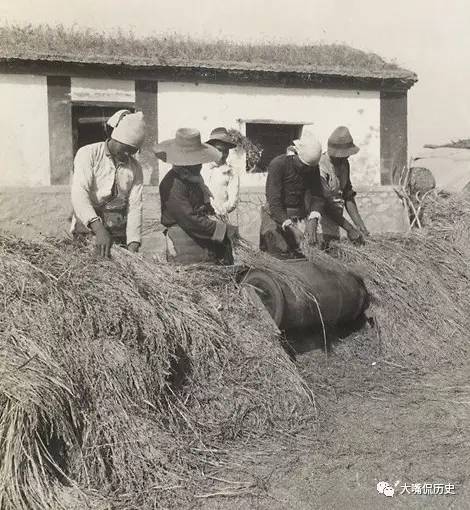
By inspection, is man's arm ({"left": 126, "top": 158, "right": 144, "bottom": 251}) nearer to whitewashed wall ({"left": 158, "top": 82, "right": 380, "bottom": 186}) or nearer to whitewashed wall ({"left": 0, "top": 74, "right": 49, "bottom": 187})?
whitewashed wall ({"left": 0, "top": 74, "right": 49, "bottom": 187})

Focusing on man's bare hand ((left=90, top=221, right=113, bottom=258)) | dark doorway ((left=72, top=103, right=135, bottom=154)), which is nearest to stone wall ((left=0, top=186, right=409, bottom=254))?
dark doorway ((left=72, top=103, right=135, bottom=154))

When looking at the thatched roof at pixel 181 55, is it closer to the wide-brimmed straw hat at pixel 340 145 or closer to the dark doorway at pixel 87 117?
the dark doorway at pixel 87 117

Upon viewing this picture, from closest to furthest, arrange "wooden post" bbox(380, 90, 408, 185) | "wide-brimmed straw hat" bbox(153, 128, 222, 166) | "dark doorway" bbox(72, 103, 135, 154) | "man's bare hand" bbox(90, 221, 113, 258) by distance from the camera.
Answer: "man's bare hand" bbox(90, 221, 113, 258)
"wide-brimmed straw hat" bbox(153, 128, 222, 166)
"dark doorway" bbox(72, 103, 135, 154)
"wooden post" bbox(380, 90, 408, 185)

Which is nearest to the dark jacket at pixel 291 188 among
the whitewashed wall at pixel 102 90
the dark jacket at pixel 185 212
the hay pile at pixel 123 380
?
the dark jacket at pixel 185 212

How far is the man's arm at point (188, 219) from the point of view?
193 inches

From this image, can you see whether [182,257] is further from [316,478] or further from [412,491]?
[412,491]

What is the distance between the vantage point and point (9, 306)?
11.4ft

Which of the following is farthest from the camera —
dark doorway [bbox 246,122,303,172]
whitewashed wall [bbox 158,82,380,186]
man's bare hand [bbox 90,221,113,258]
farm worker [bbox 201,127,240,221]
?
dark doorway [bbox 246,122,303,172]

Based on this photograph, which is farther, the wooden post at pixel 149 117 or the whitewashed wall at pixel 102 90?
the wooden post at pixel 149 117

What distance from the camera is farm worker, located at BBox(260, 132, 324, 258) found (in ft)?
19.5

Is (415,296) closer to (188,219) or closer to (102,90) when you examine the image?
(188,219)

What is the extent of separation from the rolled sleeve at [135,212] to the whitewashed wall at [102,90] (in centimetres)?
648

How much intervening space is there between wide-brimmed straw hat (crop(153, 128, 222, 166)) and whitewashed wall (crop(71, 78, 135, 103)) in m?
6.35

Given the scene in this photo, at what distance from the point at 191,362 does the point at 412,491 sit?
1426 mm
